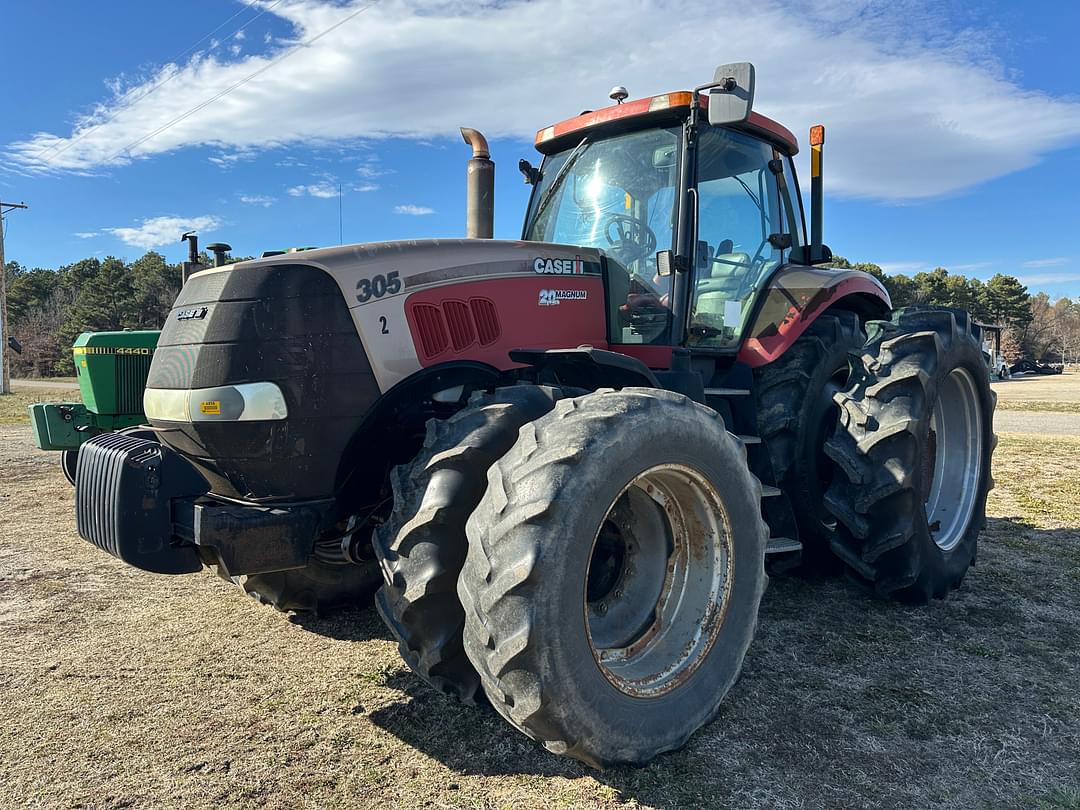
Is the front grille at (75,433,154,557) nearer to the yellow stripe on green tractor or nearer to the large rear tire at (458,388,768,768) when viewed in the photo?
the large rear tire at (458,388,768,768)

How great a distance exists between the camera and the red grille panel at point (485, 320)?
3352mm

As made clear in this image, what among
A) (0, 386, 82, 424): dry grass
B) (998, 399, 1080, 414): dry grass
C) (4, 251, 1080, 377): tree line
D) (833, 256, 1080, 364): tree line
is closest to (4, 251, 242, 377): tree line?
(4, 251, 1080, 377): tree line

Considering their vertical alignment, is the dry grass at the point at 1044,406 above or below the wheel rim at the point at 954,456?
below

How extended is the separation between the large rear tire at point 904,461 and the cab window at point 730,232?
29.4 inches

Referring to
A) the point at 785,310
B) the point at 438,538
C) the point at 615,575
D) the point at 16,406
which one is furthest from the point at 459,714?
the point at 16,406

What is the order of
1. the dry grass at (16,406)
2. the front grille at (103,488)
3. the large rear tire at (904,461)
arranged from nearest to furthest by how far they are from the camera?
the front grille at (103,488) → the large rear tire at (904,461) → the dry grass at (16,406)

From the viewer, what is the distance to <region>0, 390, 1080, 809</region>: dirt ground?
102 inches

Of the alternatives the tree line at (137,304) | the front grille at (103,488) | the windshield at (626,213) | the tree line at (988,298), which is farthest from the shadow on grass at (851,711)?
the tree line at (988,298)

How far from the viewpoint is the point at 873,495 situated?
3.83 m

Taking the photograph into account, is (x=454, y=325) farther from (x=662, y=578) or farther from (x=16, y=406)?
(x=16, y=406)

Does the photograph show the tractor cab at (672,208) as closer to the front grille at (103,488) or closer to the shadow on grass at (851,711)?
the shadow on grass at (851,711)

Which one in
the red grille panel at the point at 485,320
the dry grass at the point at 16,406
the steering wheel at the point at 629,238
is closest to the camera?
the red grille panel at the point at 485,320

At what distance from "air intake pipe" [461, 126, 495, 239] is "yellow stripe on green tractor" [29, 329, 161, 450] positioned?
2.77 metres

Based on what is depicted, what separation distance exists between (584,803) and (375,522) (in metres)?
1.52
